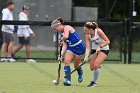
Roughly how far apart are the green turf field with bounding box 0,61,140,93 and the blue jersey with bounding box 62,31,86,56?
747mm

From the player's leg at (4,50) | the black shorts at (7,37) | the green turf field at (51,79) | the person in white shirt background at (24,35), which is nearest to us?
the green turf field at (51,79)

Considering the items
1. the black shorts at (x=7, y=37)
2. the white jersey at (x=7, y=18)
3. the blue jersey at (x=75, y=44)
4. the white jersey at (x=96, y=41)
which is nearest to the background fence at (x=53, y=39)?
the white jersey at (x=7, y=18)

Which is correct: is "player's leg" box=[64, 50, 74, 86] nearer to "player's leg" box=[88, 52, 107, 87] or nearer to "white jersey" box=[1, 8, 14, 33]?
"player's leg" box=[88, 52, 107, 87]

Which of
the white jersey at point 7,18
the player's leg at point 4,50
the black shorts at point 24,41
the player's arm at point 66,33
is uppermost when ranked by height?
the player's arm at point 66,33

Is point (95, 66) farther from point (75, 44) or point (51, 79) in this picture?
point (51, 79)

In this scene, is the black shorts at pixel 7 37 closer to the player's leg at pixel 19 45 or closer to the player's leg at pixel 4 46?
the player's leg at pixel 4 46

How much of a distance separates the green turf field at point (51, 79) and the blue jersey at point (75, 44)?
0.75 m

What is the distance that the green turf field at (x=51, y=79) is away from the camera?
12.9 meters

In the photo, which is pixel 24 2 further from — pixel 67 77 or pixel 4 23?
pixel 67 77

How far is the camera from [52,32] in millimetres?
22375

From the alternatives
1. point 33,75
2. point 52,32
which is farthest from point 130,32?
point 33,75

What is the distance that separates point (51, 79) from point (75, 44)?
1637mm

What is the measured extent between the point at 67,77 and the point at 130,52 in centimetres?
853

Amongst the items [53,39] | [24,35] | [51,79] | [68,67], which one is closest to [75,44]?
[68,67]
